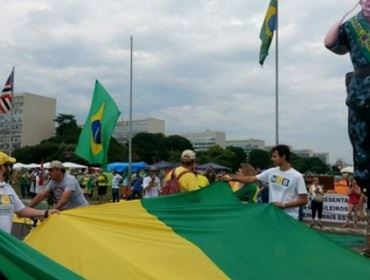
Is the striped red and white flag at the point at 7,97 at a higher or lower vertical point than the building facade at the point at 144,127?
lower

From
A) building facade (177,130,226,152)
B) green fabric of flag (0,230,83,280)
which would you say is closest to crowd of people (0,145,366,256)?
green fabric of flag (0,230,83,280)

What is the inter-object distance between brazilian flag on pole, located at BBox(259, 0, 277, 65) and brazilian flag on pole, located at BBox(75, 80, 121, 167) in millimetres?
5590

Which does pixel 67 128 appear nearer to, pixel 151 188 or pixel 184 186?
pixel 151 188

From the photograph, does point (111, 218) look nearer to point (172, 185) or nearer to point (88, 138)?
point (172, 185)

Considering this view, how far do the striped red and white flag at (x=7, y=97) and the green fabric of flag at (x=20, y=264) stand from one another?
80.7 feet

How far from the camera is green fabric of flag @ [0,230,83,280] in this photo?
3.35m

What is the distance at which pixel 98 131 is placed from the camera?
13695mm

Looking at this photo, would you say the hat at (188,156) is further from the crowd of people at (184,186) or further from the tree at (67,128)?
the tree at (67,128)

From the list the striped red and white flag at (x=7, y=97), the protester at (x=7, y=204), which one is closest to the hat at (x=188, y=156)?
the protester at (x=7, y=204)

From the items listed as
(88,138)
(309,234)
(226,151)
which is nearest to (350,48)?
(309,234)

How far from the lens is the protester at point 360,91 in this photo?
4473 millimetres

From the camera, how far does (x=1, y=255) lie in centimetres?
342

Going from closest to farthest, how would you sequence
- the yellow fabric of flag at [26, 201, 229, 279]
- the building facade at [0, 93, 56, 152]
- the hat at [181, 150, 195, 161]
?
the yellow fabric of flag at [26, 201, 229, 279] → the hat at [181, 150, 195, 161] → the building facade at [0, 93, 56, 152]

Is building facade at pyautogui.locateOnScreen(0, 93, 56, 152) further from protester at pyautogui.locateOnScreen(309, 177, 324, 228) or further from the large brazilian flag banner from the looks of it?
the large brazilian flag banner
